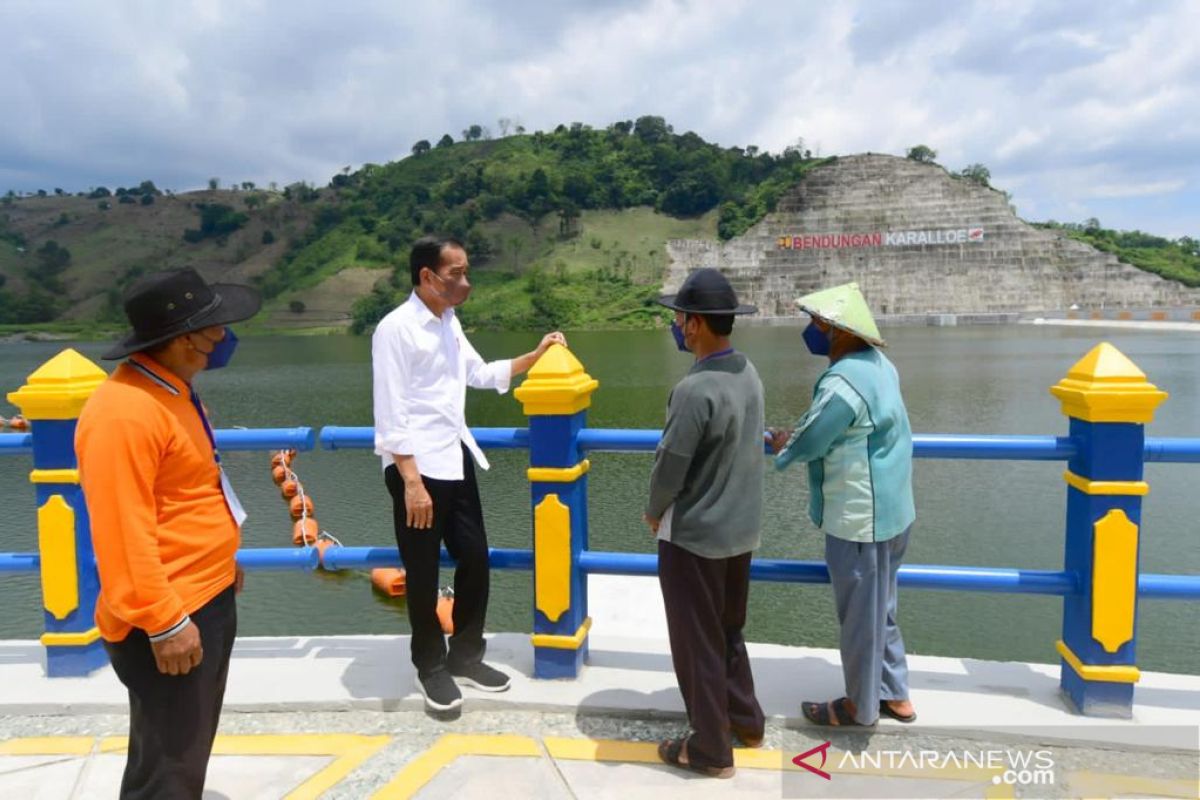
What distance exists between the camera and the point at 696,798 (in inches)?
105

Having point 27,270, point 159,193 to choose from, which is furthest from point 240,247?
point 159,193

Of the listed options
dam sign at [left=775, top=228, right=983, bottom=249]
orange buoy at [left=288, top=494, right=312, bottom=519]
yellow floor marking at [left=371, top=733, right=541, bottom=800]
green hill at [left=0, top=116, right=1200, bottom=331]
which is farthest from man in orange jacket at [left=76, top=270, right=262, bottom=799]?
dam sign at [left=775, top=228, right=983, bottom=249]

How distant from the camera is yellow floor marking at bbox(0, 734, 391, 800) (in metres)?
2.98

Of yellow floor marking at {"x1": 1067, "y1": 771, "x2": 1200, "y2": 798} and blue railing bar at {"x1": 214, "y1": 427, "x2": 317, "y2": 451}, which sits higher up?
blue railing bar at {"x1": 214, "y1": 427, "x2": 317, "y2": 451}

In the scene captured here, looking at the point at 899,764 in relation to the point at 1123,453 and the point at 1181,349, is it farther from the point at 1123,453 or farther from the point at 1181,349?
the point at 1181,349

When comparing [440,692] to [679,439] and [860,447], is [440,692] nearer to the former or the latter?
[679,439]

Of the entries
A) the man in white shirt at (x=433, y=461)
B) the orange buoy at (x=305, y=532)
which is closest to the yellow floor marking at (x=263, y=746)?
the man in white shirt at (x=433, y=461)

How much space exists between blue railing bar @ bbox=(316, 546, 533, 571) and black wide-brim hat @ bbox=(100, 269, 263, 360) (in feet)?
5.24

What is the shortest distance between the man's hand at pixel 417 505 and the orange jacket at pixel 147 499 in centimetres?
Result: 94

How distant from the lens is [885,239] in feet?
244

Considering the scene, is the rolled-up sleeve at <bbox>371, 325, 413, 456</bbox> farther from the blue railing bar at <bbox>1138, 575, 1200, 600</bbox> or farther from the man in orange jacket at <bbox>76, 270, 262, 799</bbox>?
the blue railing bar at <bbox>1138, 575, 1200, 600</bbox>

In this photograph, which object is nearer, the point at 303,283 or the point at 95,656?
the point at 95,656

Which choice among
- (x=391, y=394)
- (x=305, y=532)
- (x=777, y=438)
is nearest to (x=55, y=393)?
(x=391, y=394)

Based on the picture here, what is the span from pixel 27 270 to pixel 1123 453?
14295 cm
